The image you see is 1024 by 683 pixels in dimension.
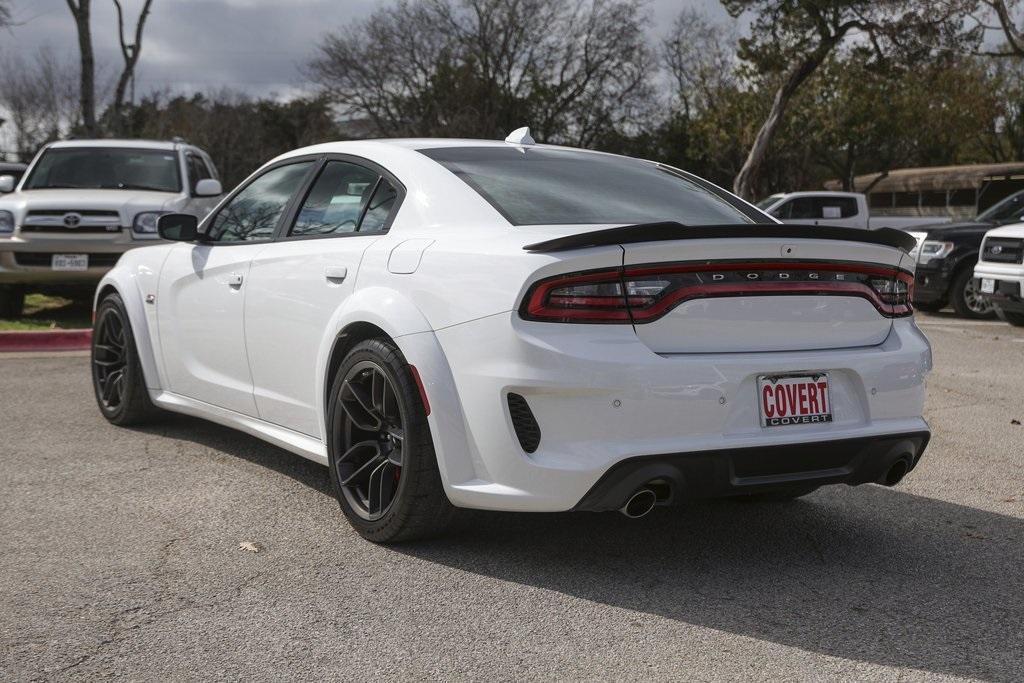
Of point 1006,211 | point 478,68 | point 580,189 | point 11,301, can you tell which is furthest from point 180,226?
point 478,68

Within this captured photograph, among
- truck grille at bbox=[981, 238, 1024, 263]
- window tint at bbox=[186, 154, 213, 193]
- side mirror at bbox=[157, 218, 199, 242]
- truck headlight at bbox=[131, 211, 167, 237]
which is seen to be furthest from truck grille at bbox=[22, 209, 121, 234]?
truck grille at bbox=[981, 238, 1024, 263]

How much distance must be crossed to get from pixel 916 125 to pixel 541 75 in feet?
55.8

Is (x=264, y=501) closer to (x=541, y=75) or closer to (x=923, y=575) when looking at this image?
(x=923, y=575)

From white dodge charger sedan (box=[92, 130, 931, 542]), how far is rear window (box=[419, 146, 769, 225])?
0.01 m

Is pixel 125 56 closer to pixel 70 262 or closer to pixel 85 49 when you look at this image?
pixel 85 49

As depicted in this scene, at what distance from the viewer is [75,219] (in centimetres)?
1134

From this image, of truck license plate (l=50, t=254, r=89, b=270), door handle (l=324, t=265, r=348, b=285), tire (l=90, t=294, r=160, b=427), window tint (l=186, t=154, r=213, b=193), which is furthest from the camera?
window tint (l=186, t=154, r=213, b=193)

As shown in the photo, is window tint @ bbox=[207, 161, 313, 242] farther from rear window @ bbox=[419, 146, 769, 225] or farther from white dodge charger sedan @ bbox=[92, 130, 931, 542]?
rear window @ bbox=[419, 146, 769, 225]

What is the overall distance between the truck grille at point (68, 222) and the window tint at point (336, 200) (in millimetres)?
6954

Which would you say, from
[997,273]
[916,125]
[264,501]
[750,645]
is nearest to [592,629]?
[750,645]

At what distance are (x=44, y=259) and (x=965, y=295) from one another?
34.7 feet

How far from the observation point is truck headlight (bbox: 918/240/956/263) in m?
14.3

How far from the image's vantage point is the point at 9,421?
22.1 ft

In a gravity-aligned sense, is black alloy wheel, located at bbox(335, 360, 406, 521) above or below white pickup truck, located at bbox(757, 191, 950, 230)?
above
